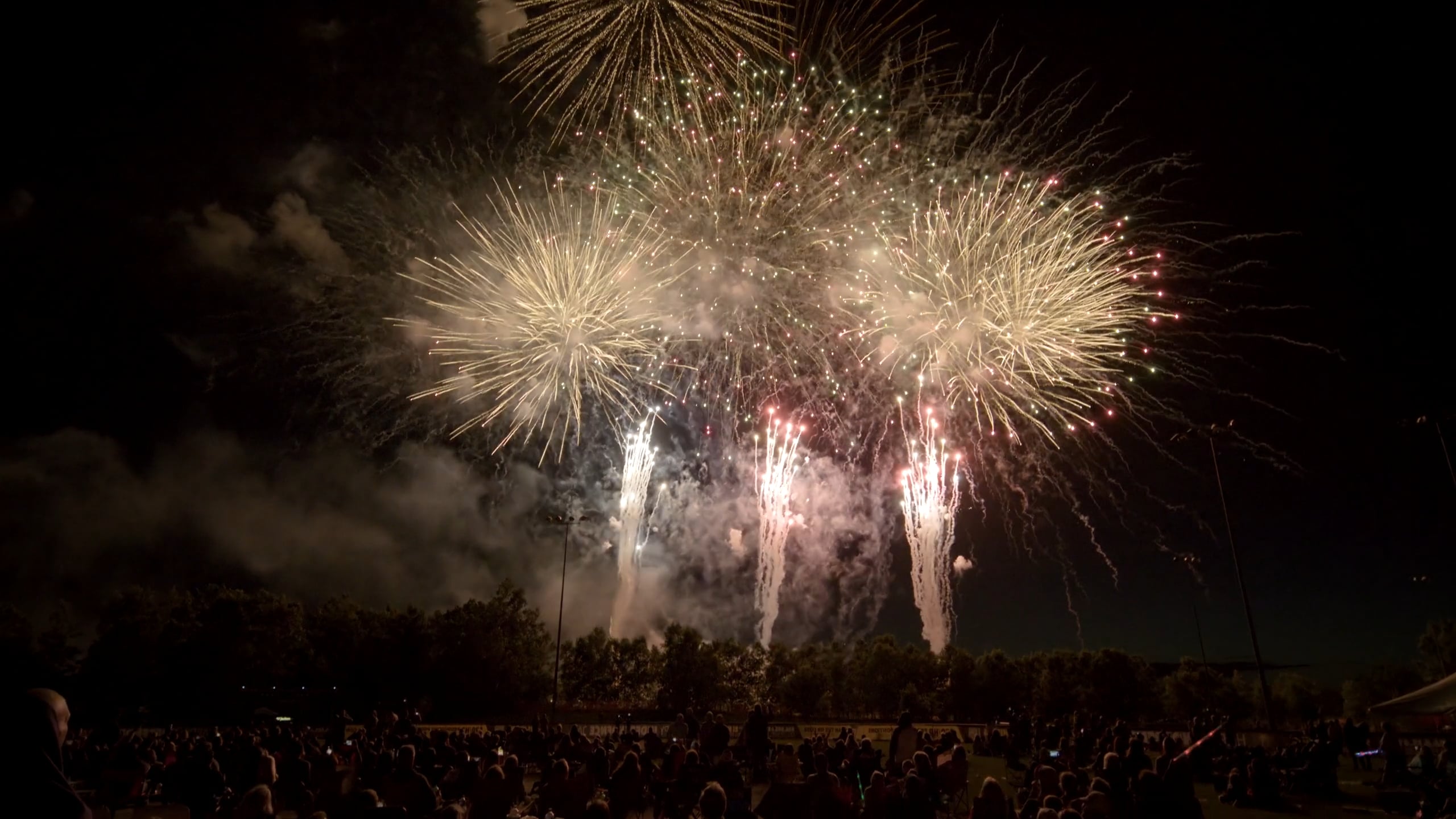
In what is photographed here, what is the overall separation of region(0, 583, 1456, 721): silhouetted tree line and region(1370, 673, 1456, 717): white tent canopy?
27281 millimetres

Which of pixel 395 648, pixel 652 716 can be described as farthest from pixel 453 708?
pixel 652 716

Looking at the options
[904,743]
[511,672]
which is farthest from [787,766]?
[511,672]

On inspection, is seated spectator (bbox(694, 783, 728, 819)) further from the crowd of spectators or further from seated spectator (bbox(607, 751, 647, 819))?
seated spectator (bbox(607, 751, 647, 819))

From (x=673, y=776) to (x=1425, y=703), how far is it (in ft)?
58.0

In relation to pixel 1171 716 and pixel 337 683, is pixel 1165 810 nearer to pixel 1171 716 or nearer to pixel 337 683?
pixel 337 683

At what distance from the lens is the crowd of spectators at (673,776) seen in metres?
6.59

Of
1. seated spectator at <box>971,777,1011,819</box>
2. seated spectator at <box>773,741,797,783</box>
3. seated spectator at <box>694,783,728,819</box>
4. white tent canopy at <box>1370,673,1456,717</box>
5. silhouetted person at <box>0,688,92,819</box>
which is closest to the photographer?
silhouetted person at <box>0,688,92,819</box>

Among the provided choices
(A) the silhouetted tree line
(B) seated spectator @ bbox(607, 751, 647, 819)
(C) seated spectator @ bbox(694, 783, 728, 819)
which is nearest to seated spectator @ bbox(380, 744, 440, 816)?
(B) seated spectator @ bbox(607, 751, 647, 819)

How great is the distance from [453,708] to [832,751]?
5207cm

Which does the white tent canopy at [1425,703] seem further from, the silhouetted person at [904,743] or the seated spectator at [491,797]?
the seated spectator at [491,797]

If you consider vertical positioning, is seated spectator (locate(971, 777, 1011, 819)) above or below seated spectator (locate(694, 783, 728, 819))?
below

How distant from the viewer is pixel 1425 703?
679 inches

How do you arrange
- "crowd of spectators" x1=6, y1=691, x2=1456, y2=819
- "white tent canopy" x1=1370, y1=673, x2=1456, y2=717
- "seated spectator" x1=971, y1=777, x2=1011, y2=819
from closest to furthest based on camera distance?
"crowd of spectators" x1=6, y1=691, x2=1456, y2=819 < "seated spectator" x1=971, y1=777, x2=1011, y2=819 < "white tent canopy" x1=1370, y1=673, x2=1456, y2=717

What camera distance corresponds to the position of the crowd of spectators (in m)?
6.59
